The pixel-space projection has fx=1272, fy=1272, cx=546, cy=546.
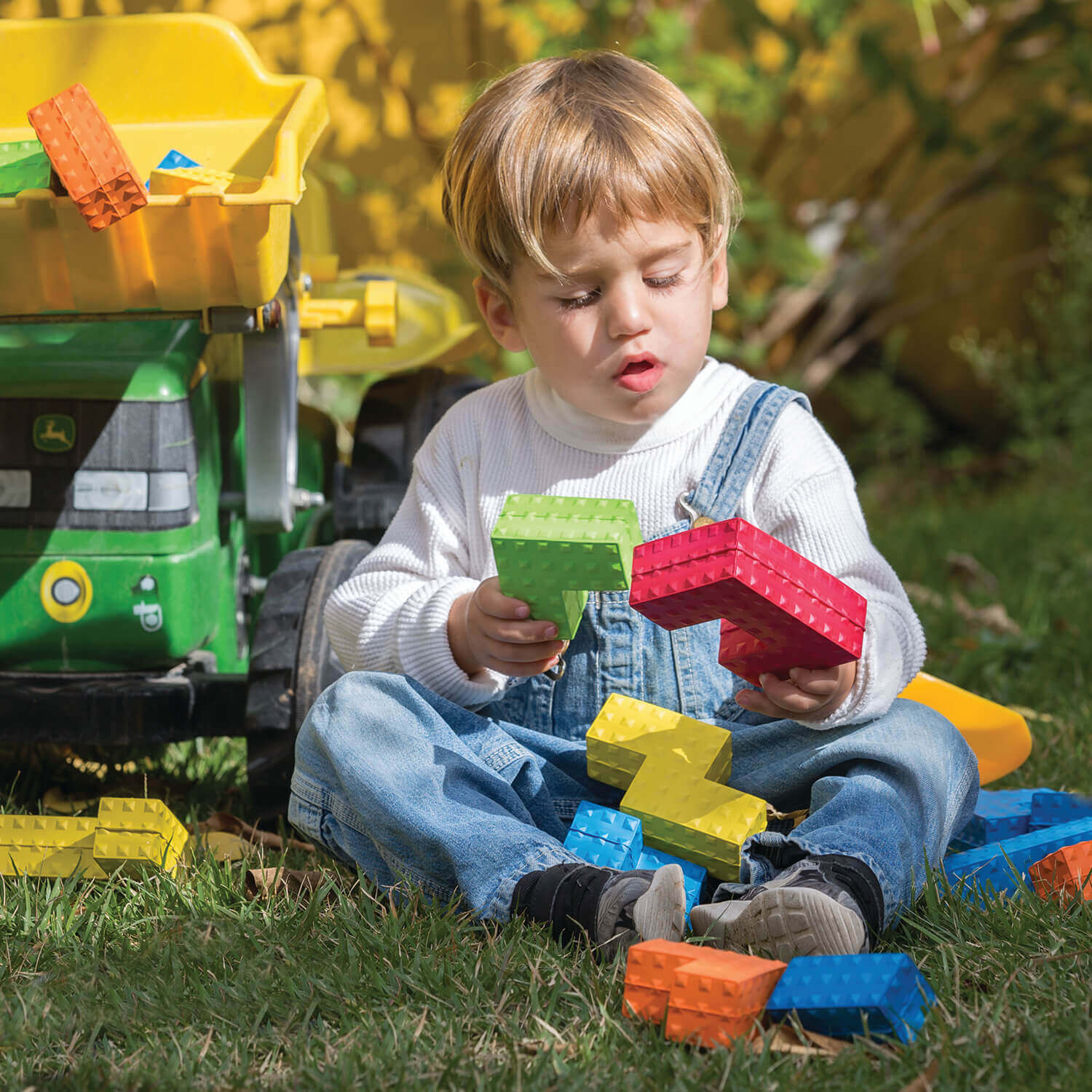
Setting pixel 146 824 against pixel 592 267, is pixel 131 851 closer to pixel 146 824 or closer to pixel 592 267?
pixel 146 824

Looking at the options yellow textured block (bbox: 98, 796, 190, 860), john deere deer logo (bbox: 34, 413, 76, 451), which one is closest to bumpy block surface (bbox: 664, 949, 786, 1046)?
yellow textured block (bbox: 98, 796, 190, 860)

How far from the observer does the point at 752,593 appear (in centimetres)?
125

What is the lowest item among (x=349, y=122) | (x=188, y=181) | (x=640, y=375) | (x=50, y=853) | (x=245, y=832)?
(x=245, y=832)

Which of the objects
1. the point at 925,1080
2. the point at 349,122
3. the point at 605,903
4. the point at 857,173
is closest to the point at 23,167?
the point at 605,903

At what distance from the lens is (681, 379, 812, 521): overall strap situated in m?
1.62

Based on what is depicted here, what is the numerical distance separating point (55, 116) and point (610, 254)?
644mm

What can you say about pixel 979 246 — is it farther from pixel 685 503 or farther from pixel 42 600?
pixel 42 600

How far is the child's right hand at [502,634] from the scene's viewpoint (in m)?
1.45

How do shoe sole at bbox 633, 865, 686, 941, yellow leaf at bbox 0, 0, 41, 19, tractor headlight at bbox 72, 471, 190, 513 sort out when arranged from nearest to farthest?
shoe sole at bbox 633, 865, 686, 941, tractor headlight at bbox 72, 471, 190, 513, yellow leaf at bbox 0, 0, 41, 19

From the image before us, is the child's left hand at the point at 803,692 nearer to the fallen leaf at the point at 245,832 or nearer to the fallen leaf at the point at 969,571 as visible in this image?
the fallen leaf at the point at 245,832

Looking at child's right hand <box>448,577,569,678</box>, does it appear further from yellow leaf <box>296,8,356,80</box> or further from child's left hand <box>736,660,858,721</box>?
yellow leaf <box>296,8,356,80</box>

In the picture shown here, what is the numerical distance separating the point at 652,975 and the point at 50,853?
2.66 feet

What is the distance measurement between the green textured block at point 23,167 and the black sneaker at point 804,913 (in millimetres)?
1123

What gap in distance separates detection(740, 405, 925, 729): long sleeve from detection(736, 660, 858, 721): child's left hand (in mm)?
21
